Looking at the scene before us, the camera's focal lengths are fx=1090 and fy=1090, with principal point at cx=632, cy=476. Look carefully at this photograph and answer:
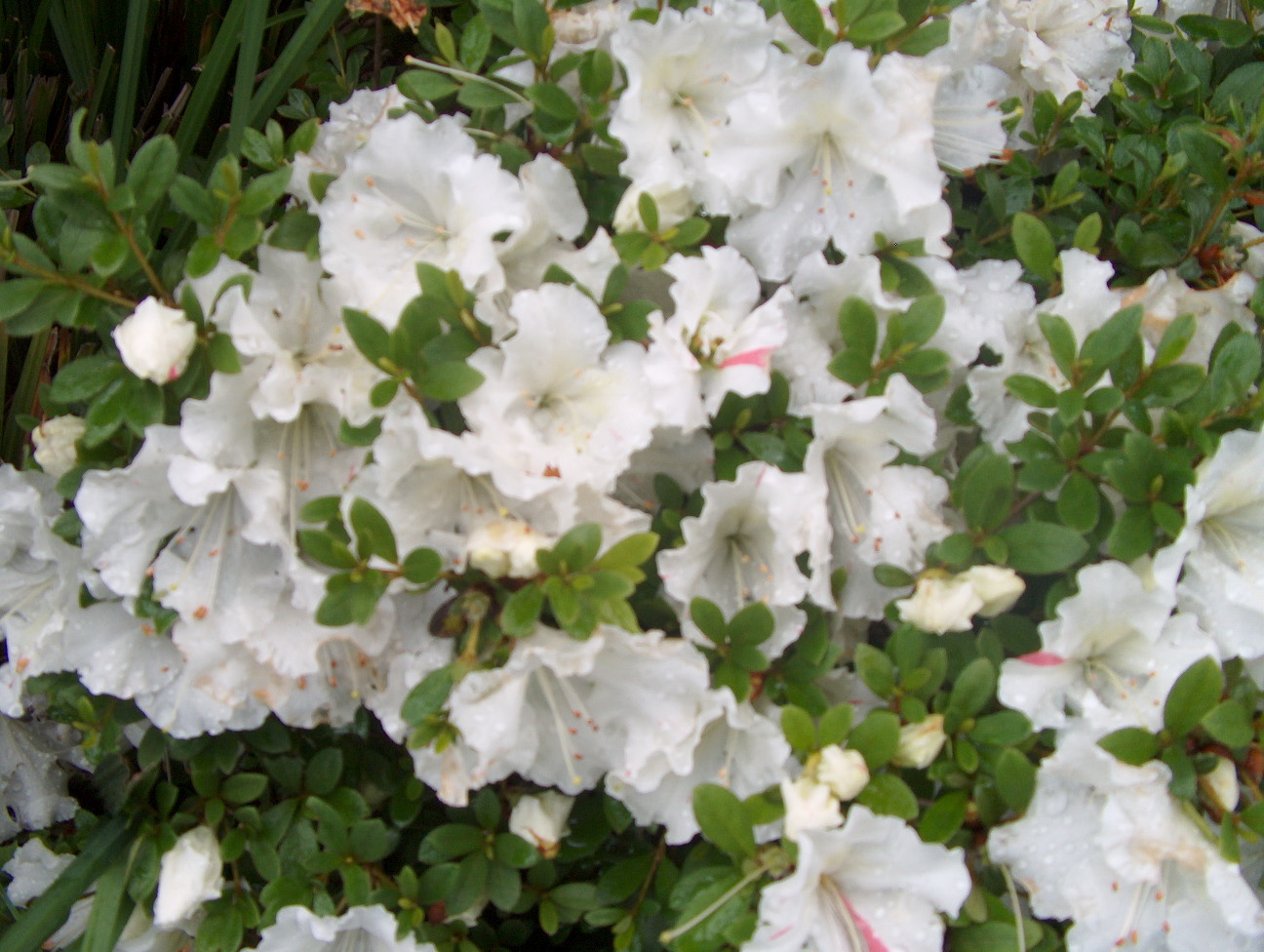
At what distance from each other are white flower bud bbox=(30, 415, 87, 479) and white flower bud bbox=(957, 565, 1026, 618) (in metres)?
1.02

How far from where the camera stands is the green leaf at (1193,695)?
43.3 inches

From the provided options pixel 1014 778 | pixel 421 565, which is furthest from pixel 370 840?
pixel 1014 778

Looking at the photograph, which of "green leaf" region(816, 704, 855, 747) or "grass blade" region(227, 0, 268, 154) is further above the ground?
"grass blade" region(227, 0, 268, 154)

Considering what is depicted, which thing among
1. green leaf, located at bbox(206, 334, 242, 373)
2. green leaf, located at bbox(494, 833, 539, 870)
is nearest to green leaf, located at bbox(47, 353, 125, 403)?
green leaf, located at bbox(206, 334, 242, 373)

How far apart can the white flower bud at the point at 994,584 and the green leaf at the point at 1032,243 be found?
39 cm

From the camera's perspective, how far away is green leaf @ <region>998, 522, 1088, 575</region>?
1.16m

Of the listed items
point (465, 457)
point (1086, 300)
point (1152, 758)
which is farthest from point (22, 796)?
point (1086, 300)

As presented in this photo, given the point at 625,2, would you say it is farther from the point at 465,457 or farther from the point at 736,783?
the point at 736,783

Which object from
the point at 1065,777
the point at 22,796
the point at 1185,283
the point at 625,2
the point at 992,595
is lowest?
the point at 22,796

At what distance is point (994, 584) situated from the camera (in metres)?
1.15

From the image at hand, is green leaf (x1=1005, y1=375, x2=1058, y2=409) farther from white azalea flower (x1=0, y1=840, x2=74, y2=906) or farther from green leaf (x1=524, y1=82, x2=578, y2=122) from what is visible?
white azalea flower (x1=0, y1=840, x2=74, y2=906)

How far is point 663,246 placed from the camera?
4.02ft

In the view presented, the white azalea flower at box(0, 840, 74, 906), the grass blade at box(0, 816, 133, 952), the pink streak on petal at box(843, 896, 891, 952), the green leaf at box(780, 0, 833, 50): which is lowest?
the white azalea flower at box(0, 840, 74, 906)

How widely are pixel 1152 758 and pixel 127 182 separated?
1255 mm
